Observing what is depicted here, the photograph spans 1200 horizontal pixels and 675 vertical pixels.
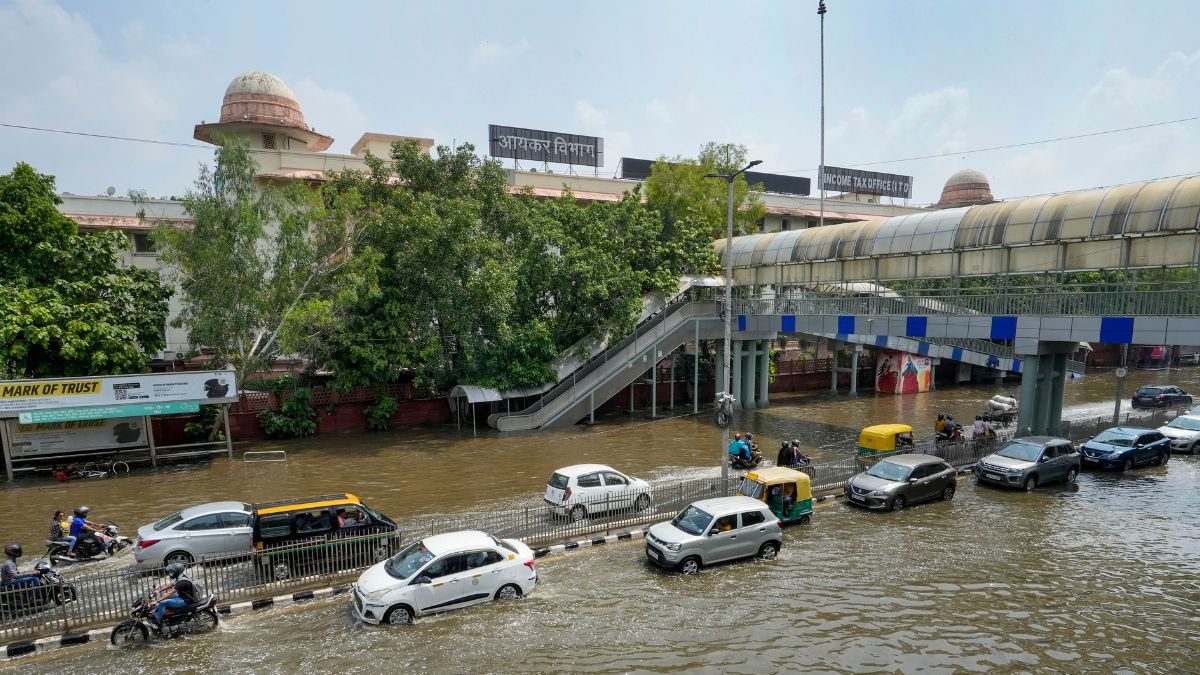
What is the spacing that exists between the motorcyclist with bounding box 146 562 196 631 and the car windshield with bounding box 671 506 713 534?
32.5 feet

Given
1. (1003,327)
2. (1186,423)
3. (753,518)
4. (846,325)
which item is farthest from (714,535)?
(1186,423)

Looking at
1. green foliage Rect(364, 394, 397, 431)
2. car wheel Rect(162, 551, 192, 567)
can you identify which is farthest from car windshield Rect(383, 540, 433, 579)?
green foliage Rect(364, 394, 397, 431)

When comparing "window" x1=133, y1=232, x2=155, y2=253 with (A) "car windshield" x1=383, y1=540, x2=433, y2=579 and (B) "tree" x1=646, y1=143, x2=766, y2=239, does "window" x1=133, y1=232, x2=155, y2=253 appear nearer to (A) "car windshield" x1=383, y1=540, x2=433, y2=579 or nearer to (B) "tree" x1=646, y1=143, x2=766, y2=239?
(B) "tree" x1=646, y1=143, x2=766, y2=239

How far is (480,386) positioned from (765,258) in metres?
18.1

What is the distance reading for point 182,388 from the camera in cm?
2433

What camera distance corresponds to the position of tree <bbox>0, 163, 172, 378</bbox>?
76.4 ft

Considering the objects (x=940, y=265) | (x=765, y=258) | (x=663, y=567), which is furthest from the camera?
(x=765, y=258)

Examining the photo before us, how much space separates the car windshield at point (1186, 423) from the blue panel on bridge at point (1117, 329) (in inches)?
363

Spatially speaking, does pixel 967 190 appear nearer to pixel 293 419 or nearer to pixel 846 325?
pixel 846 325

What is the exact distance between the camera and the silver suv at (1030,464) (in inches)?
808

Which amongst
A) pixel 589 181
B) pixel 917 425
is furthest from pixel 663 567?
pixel 589 181

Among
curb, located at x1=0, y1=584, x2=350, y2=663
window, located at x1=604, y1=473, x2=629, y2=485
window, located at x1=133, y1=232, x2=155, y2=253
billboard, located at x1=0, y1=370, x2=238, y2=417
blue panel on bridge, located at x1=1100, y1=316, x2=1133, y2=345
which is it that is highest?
window, located at x1=133, y1=232, x2=155, y2=253

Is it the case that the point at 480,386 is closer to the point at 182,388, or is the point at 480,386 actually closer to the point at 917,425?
the point at 182,388

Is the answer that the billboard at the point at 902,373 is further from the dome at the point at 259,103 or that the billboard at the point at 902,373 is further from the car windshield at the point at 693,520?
the dome at the point at 259,103
